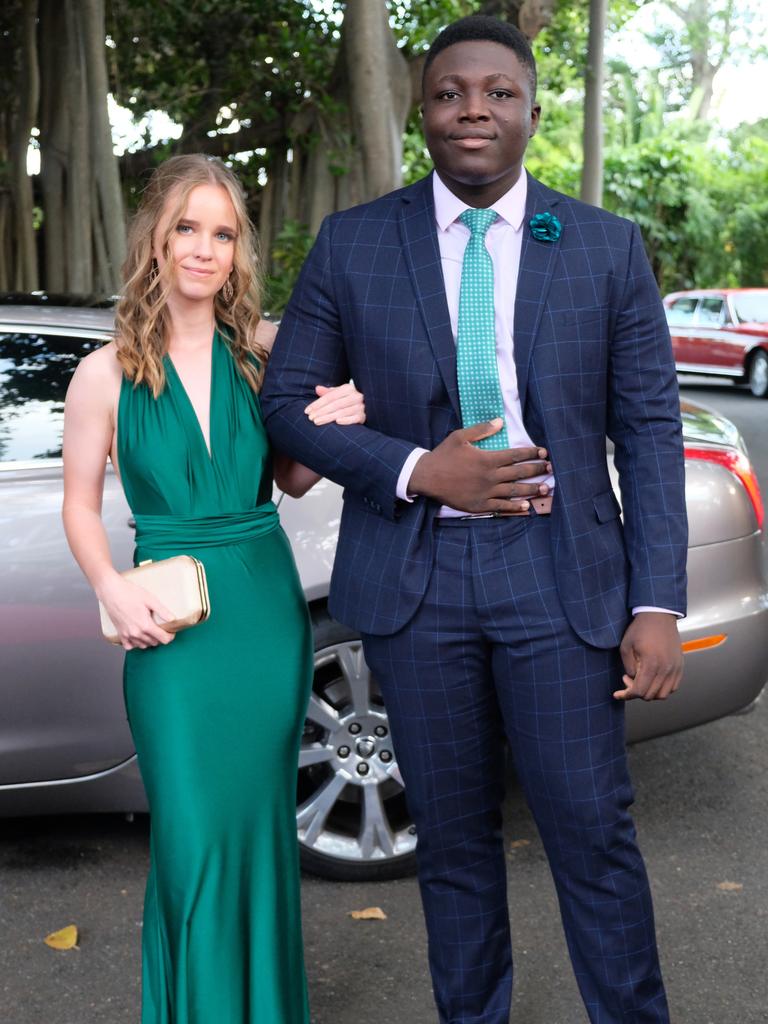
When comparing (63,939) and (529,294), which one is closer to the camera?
(529,294)

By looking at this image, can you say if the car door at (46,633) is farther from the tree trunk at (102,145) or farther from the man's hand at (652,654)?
the tree trunk at (102,145)

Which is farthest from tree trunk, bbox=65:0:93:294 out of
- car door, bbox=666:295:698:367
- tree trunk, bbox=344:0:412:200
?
car door, bbox=666:295:698:367

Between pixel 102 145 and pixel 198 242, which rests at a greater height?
pixel 102 145

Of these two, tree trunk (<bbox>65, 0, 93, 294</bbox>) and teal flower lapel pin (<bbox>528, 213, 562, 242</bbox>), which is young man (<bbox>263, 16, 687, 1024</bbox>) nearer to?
teal flower lapel pin (<bbox>528, 213, 562, 242</bbox>)

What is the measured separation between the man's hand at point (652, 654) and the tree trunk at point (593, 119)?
1130 cm

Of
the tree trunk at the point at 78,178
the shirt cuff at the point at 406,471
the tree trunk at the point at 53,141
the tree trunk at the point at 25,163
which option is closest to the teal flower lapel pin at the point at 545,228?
the shirt cuff at the point at 406,471

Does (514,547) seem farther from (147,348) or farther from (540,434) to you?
(147,348)

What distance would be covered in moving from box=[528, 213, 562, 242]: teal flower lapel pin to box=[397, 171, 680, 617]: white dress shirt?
0.13ft

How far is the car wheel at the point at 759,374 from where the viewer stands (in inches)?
782

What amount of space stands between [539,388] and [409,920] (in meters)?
1.85

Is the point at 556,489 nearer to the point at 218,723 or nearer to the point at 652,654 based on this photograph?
the point at 652,654

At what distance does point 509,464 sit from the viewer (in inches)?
100

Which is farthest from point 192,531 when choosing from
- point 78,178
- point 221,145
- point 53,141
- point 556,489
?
point 221,145

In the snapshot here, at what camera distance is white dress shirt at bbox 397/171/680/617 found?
2.61 meters
